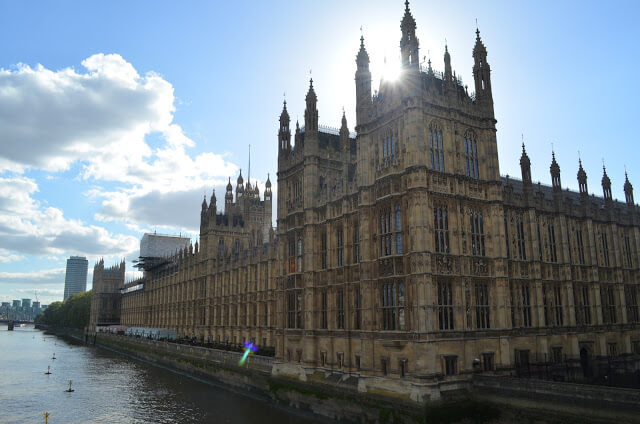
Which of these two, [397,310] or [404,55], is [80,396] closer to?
[397,310]

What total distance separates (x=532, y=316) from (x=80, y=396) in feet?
163

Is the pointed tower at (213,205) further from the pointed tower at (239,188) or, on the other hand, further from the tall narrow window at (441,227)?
the tall narrow window at (441,227)

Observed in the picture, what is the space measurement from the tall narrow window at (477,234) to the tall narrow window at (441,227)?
277 centimetres

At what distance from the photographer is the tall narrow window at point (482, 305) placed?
1442 inches

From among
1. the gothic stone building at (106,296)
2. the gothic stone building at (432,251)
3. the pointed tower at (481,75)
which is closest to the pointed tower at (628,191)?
the gothic stone building at (432,251)

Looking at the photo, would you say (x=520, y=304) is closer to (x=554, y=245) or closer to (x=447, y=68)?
(x=554, y=245)

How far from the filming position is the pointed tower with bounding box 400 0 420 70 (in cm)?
3794

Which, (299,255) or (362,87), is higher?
(362,87)

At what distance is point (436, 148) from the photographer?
3759cm

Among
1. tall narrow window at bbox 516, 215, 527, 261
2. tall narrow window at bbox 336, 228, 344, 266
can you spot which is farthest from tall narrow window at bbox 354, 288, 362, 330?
tall narrow window at bbox 516, 215, 527, 261

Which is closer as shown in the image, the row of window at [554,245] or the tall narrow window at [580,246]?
the row of window at [554,245]

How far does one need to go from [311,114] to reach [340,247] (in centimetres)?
1524

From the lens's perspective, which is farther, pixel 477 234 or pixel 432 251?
pixel 477 234

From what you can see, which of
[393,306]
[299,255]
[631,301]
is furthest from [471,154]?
[631,301]
